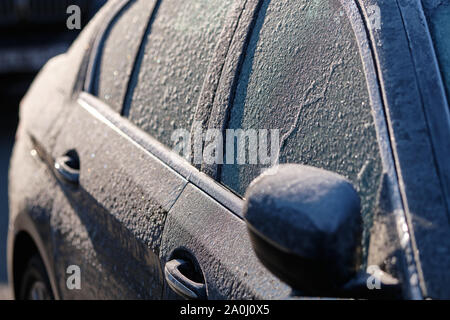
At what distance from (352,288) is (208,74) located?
0.89 m

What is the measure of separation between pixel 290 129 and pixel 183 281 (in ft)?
1.54

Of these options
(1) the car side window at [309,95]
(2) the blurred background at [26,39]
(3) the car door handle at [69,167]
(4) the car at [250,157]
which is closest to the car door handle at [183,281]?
(4) the car at [250,157]

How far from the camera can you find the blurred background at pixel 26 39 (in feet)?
23.3

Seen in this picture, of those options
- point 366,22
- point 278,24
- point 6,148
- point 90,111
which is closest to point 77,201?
point 90,111

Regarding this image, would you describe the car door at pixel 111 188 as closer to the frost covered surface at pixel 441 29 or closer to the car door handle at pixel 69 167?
the car door handle at pixel 69 167

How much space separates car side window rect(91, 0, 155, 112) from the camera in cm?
241

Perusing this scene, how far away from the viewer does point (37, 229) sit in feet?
8.58

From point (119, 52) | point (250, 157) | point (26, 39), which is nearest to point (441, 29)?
point (250, 157)

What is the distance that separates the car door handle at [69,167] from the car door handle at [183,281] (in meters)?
0.73

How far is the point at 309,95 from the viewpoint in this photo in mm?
1596

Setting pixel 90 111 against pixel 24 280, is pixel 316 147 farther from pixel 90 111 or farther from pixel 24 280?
pixel 24 280

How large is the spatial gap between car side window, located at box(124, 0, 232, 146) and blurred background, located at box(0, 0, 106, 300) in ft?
16.0

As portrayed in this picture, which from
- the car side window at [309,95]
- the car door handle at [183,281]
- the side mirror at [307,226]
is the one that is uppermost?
the car side window at [309,95]

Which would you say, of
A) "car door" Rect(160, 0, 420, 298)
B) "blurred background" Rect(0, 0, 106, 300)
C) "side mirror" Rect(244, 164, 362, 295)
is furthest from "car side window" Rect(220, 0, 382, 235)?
"blurred background" Rect(0, 0, 106, 300)
